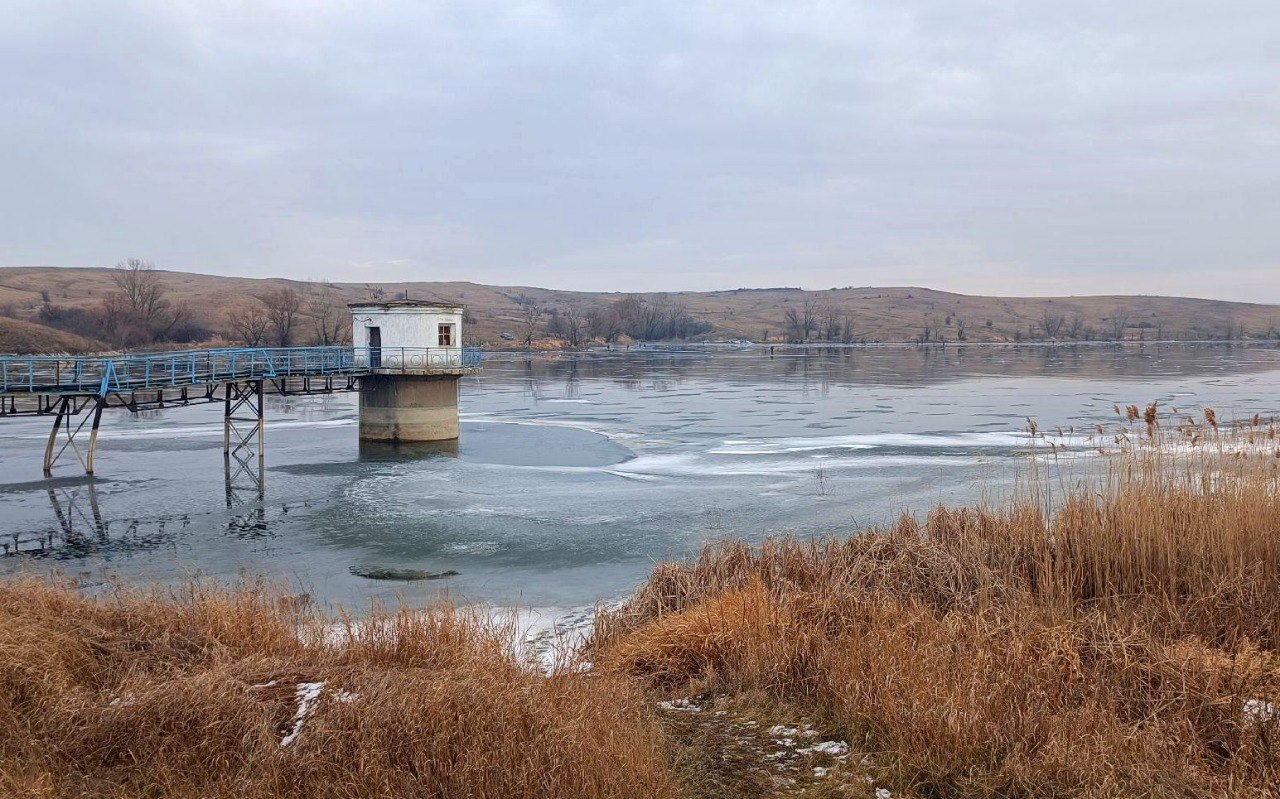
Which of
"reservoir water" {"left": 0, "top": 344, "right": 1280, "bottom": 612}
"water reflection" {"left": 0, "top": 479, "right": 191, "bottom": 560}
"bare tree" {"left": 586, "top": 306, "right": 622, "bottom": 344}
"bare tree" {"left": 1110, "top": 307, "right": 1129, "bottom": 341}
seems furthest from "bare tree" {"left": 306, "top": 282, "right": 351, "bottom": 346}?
"bare tree" {"left": 1110, "top": 307, "right": 1129, "bottom": 341}

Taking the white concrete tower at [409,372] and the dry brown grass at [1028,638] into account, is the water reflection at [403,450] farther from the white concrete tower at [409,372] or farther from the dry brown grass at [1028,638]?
the dry brown grass at [1028,638]

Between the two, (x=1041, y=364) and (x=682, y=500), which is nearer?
(x=682, y=500)

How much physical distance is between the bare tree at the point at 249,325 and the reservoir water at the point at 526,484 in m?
34.6

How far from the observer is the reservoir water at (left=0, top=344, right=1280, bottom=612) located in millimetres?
17281

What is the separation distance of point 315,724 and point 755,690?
324 centimetres

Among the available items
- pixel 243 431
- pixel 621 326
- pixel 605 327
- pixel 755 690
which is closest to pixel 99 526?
pixel 243 431

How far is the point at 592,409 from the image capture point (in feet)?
146

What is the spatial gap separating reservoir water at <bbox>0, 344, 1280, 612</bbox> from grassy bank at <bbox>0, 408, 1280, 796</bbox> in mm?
4632

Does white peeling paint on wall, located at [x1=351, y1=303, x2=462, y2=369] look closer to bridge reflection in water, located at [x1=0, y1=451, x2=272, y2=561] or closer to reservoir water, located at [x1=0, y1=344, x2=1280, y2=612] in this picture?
reservoir water, located at [x1=0, y1=344, x2=1280, y2=612]

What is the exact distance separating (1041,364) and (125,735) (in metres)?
82.5

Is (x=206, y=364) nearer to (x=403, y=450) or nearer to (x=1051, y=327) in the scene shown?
(x=403, y=450)

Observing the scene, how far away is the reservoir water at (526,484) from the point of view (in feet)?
56.7

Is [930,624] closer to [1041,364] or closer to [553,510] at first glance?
[553,510]

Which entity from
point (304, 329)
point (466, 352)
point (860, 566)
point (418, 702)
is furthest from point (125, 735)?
point (304, 329)
